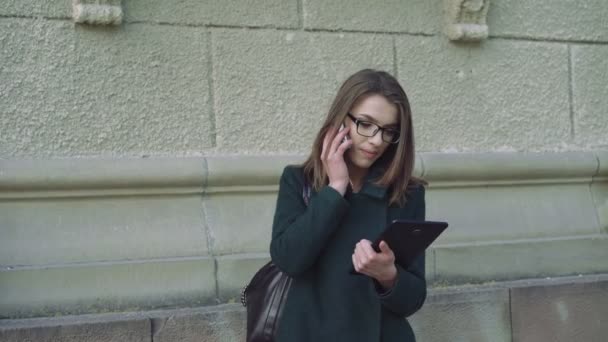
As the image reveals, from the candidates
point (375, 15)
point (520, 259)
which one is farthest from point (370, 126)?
point (520, 259)

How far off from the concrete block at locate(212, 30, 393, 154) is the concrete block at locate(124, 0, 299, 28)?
0.06 meters

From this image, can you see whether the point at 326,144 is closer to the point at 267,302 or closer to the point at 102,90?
the point at 267,302

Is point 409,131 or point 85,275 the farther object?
point 85,275

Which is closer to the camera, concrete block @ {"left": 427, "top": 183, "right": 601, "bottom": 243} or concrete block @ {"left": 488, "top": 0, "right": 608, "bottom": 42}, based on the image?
concrete block @ {"left": 427, "top": 183, "right": 601, "bottom": 243}

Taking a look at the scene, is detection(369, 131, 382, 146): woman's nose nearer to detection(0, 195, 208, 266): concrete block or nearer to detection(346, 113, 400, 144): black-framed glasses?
detection(346, 113, 400, 144): black-framed glasses

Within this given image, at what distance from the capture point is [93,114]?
13.2ft

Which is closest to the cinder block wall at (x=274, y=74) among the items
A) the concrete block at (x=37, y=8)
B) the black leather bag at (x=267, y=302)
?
the concrete block at (x=37, y=8)

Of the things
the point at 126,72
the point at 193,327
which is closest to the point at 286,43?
the point at 126,72

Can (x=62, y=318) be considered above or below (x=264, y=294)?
below

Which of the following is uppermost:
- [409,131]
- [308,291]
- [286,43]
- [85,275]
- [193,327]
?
[286,43]

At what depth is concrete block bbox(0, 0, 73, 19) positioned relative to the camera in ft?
12.7

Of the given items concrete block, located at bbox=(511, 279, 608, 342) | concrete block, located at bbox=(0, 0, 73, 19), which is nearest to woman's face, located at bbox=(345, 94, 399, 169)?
Answer: concrete block, located at bbox=(0, 0, 73, 19)

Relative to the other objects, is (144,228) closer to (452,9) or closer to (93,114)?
(93,114)

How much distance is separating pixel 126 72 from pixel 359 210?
1.93m
